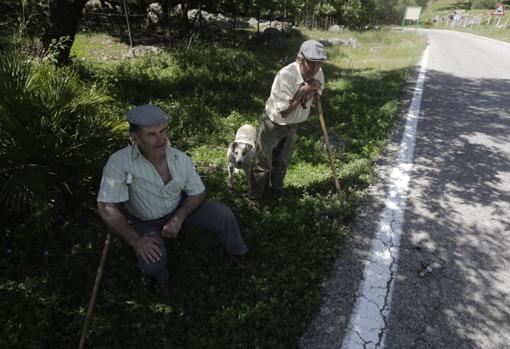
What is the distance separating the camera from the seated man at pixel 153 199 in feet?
10.2

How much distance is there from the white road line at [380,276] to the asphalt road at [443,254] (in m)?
0.04

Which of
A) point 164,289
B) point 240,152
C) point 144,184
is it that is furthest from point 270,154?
point 164,289

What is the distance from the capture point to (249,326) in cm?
311

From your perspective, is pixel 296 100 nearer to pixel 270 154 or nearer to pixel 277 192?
pixel 270 154

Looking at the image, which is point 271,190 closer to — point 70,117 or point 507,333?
point 70,117

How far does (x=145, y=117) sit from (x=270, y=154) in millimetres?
2094

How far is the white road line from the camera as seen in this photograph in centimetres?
298

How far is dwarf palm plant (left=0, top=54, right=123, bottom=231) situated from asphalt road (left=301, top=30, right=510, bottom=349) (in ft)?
10.1

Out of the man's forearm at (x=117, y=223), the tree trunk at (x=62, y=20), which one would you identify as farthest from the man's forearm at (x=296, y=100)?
the tree trunk at (x=62, y=20)

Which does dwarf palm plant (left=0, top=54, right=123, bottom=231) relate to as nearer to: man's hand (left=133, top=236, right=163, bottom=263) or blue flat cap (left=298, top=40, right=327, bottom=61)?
man's hand (left=133, top=236, right=163, bottom=263)

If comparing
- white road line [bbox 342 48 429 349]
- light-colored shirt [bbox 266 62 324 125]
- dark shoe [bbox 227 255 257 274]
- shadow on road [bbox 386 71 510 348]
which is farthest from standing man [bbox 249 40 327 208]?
shadow on road [bbox 386 71 510 348]

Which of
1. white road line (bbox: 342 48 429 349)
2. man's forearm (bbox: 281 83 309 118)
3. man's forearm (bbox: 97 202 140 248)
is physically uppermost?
man's forearm (bbox: 281 83 309 118)

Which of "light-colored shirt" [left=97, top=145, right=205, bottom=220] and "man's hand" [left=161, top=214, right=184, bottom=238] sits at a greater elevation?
"light-colored shirt" [left=97, top=145, right=205, bottom=220]

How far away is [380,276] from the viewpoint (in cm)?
361
